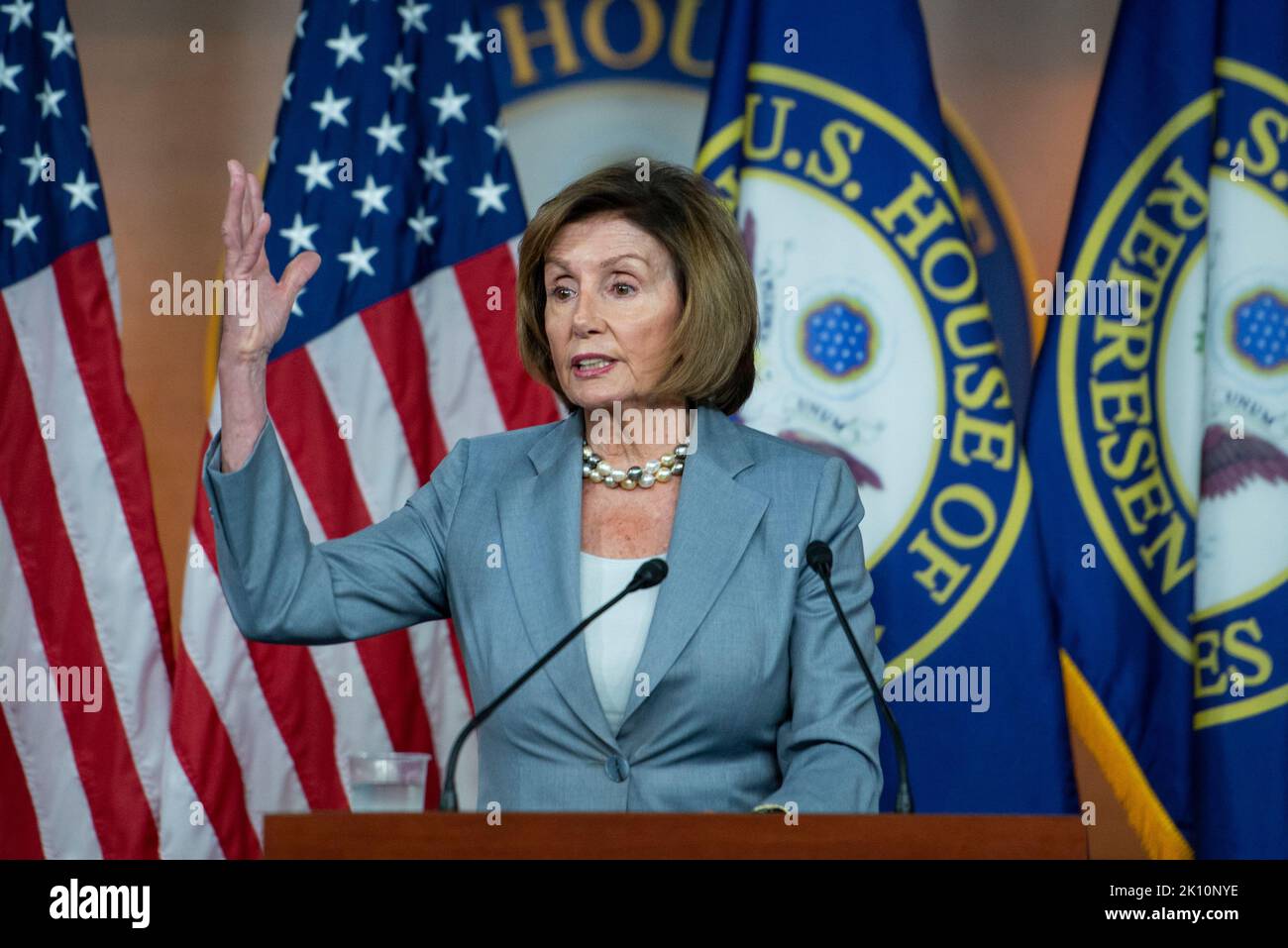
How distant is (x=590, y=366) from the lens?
2400mm

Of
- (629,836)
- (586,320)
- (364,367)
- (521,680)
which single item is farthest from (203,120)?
(629,836)

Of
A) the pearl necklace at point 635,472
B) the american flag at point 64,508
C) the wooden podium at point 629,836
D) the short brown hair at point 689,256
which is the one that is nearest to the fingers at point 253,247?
the short brown hair at point 689,256

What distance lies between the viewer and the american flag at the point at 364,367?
3453 millimetres

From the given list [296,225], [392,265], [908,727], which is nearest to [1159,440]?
[908,727]

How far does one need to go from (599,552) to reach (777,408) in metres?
1.19

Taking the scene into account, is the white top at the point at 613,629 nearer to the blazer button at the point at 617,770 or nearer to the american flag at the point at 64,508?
the blazer button at the point at 617,770

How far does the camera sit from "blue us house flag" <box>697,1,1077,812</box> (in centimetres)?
346

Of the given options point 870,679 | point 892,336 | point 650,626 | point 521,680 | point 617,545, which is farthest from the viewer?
point 892,336

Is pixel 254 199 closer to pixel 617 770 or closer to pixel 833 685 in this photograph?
pixel 617 770

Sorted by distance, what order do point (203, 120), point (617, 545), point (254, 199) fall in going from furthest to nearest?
1. point (203, 120)
2. point (617, 545)
3. point (254, 199)

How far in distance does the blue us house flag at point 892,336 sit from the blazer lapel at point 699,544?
106 cm

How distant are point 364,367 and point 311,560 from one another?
1.36 meters

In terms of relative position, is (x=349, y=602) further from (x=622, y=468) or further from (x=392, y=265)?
(x=392, y=265)

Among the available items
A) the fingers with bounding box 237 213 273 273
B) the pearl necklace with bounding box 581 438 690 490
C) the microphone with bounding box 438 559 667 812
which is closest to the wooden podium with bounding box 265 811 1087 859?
the microphone with bounding box 438 559 667 812
